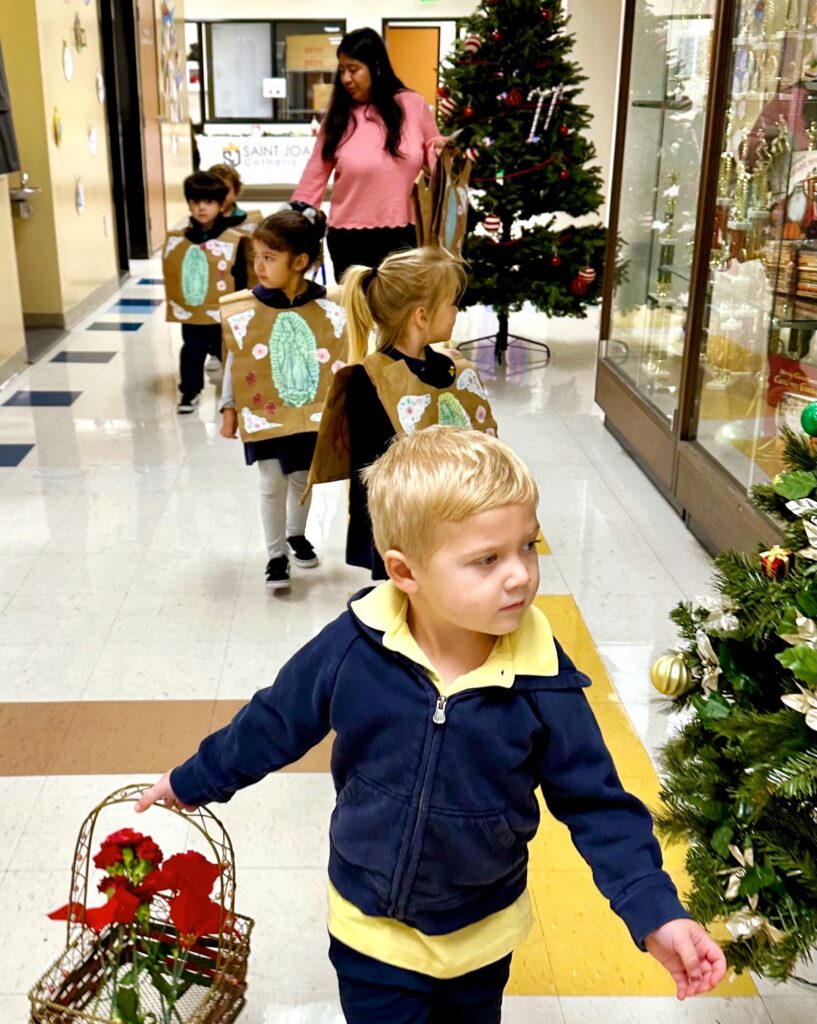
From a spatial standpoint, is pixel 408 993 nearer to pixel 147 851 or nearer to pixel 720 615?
pixel 147 851

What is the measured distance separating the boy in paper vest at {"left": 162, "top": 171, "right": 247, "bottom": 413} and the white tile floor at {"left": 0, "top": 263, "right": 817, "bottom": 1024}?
276mm

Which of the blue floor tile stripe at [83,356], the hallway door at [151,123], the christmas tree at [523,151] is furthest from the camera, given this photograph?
the hallway door at [151,123]

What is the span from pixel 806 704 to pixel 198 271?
197 inches

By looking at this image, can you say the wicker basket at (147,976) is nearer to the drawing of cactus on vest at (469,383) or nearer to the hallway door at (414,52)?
the drawing of cactus on vest at (469,383)

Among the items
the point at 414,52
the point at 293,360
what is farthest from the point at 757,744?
the point at 414,52

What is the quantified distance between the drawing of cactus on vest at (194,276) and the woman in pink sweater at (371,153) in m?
0.69

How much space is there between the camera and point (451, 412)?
277cm

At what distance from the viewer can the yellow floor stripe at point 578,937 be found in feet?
6.64

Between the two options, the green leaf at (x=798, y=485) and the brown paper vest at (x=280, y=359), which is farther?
the brown paper vest at (x=280, y=359)

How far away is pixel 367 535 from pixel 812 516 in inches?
58.1

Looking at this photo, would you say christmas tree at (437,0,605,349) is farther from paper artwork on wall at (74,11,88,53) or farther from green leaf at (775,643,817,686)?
green leaf at (775,643,817,686)

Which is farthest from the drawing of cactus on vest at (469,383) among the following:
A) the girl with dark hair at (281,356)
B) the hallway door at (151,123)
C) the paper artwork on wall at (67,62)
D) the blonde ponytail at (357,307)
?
the hallway door at (151,123)

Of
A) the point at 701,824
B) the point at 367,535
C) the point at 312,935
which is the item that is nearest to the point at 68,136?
the point at 367,535

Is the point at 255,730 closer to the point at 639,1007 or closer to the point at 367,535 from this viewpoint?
the point at 639,1007
